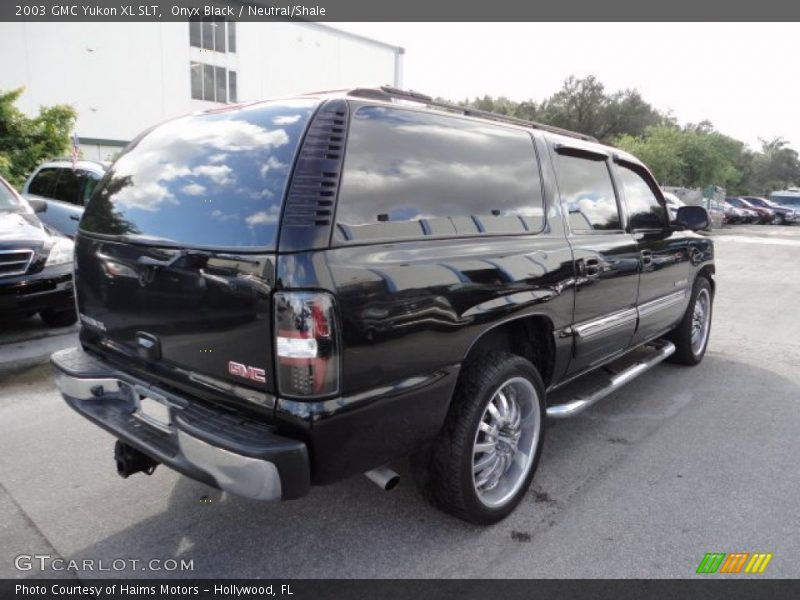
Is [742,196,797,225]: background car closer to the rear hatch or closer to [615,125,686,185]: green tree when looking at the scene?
[615,125,686,185]: green tree

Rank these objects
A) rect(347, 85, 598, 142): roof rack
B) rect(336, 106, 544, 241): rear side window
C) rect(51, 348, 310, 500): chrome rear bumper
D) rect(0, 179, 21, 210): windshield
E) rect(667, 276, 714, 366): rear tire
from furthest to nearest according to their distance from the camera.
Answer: rect(0, 179, 21, 210): windshield → rect(667, 276, 714, 366): rear tire → rect(347, 85, 598, 142): roof rack → rect(336, 106, 544, 241): rear side window → rect(51, 348, 310, 500): chrome rear bumper

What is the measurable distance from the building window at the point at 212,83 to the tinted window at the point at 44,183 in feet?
90.2

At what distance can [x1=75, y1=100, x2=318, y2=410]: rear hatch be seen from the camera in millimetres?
2156

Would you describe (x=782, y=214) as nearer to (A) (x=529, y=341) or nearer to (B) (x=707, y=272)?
(B) (x=707, y=272)

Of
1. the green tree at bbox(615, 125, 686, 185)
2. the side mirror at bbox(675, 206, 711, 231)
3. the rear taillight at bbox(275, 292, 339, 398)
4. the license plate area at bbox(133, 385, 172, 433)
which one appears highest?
the green tree at bbox(615, 125, 686, 185)

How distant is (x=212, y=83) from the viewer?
3566cm

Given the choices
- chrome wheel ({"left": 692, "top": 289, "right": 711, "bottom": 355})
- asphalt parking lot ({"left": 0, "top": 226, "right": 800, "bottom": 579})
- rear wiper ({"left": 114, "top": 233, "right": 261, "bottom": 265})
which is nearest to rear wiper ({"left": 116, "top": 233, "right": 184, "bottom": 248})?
rear wiper ({"left": 114, "top": 233, "right": 261, "bottom": 265})

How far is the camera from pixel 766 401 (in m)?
4.62

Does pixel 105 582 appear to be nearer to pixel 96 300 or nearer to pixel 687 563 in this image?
pixel 96 300

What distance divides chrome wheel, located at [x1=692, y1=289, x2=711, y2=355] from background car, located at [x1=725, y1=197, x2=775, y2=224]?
102 feet

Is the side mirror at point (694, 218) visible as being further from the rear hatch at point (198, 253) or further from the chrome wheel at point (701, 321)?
the rear hatch at point (198, 253)

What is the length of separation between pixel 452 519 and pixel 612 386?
4.78ft

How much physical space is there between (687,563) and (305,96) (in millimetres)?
2610

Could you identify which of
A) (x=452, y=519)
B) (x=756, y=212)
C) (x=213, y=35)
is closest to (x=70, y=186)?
(x=452, y=519)
